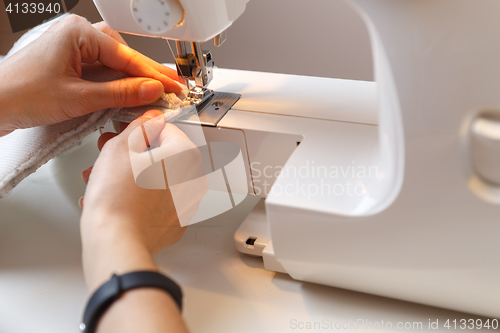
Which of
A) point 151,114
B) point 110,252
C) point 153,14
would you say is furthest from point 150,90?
point 110,252

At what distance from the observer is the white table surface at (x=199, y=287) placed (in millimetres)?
597

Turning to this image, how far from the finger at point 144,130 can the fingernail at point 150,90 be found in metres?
0.03

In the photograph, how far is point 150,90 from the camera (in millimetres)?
686

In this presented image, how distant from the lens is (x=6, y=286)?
69 centimetres

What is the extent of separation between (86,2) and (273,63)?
0.71 meters

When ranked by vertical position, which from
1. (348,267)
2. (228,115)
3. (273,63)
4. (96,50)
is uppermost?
(96,50)

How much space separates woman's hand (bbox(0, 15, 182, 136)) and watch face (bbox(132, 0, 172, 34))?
0.12 metres

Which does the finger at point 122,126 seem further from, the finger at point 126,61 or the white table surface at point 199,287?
the white table surface at point 199,287

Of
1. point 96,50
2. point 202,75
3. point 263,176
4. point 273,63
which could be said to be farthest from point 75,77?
point 273,63

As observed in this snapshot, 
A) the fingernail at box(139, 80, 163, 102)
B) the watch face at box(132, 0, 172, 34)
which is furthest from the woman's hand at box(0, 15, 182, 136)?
the watch face at box(132, 0, 172, 34)

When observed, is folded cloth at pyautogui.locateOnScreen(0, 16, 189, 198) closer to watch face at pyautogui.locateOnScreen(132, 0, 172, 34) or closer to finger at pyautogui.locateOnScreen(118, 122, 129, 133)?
finger at pyautogui.locateOnScreen(118, 122, 129, 133)

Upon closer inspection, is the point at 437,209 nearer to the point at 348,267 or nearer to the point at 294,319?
the point at 348,267

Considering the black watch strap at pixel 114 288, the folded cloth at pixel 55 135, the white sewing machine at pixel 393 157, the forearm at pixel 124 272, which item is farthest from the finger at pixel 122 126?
the black watch strap at pixel 114 288

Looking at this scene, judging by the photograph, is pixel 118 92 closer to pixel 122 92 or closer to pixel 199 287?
→ pixel 122 92
